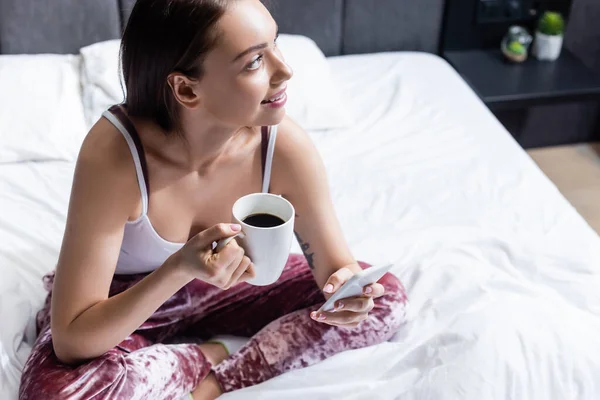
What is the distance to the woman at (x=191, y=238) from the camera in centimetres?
108

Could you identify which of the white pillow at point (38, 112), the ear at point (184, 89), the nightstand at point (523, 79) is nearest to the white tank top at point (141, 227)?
the ear at point (184, 89)

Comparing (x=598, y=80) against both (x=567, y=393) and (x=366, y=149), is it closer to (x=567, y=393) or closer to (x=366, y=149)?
(x=366, y=149)

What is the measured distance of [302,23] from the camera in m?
2.36

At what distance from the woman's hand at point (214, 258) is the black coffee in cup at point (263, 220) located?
0.05 meters

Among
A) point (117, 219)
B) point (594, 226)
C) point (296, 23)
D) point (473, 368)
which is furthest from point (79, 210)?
point (594, 226)

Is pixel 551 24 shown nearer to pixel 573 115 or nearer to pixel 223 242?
pixel 573 115

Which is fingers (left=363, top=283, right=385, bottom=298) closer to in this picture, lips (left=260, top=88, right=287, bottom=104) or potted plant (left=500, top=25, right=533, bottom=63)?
lips (left=260, top=88, right=287, bottom=104)

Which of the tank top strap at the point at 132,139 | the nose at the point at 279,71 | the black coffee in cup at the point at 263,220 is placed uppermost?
the nose at the point at 279,71

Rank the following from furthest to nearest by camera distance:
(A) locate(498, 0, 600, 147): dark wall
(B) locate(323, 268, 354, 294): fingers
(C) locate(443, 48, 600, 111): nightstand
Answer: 1. (A) locate(498, 0, 600, 147): dark wall
2. (C) locate(443, 48, 600, 111): nightstand
3. (B) locate(323, 268, 354, 294): fingers

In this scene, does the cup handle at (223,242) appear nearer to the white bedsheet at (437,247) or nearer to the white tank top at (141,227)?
the white tank top at (141,227)

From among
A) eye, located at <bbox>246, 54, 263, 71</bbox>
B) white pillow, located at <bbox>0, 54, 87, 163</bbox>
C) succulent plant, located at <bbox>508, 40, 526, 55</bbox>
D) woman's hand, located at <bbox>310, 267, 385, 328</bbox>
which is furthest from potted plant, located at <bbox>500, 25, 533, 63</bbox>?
eye, located at <bbox>246, 54, 263, 71</bbox>

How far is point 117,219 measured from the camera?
117 centimetres

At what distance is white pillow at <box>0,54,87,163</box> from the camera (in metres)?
1.89

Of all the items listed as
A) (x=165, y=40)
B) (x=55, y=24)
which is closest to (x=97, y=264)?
(x=165, y=40)
